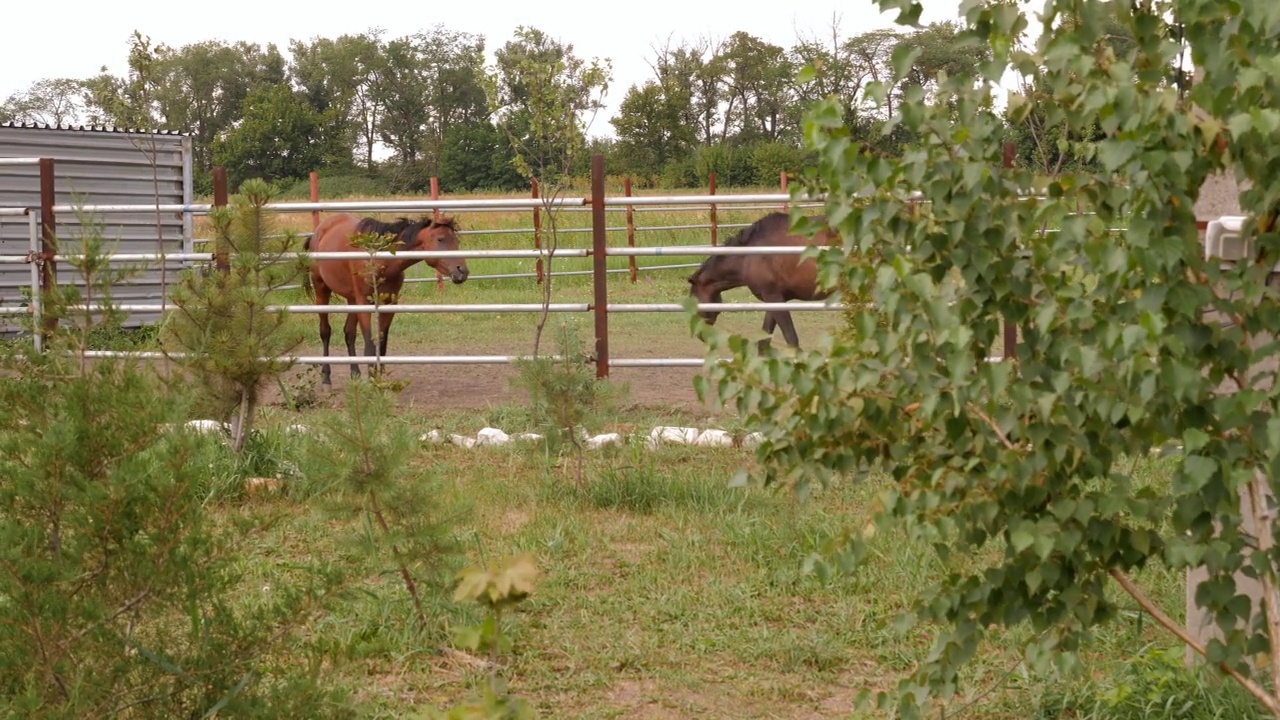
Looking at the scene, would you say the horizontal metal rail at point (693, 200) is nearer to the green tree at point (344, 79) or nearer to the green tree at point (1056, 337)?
the green tree at point (1056, 337)

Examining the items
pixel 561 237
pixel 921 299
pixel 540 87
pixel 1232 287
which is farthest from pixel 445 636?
pixel 561 237

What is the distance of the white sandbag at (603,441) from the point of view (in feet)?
19.4

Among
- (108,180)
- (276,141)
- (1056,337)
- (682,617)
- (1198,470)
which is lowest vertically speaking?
(682,617)

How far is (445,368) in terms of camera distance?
388 inches

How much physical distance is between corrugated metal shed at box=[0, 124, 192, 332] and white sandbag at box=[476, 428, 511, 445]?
536cm

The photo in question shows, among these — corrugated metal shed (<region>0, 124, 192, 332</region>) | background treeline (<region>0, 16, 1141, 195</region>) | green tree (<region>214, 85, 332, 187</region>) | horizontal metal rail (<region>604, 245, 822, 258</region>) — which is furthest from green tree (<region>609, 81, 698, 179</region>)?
horizontal metal rail (<region>604, 245, 822, 258</region>)

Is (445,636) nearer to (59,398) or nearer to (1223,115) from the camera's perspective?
(59,398)

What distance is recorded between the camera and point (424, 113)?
58.6 m

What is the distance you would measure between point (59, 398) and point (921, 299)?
5.11ft

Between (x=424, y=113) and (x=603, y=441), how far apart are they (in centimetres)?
5458

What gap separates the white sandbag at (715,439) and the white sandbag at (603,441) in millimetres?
388

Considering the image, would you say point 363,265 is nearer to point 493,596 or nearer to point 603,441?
point 603,441

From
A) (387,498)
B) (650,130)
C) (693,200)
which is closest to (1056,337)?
(387,498)

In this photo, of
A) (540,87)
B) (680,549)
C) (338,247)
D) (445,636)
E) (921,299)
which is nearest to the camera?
(921,299)
